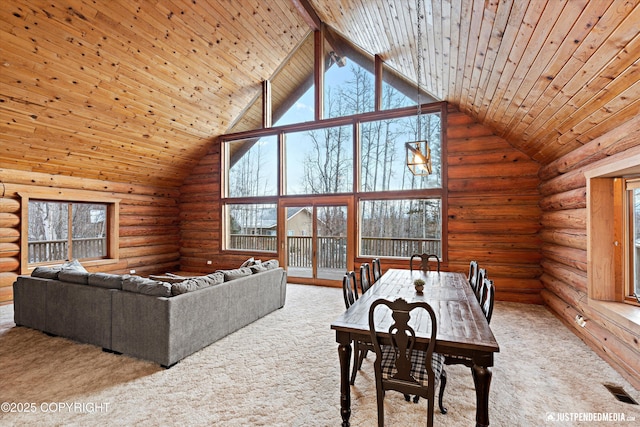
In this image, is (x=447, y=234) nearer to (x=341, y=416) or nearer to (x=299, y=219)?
(x=299, y=219)

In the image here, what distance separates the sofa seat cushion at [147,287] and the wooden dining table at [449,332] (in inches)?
76.6

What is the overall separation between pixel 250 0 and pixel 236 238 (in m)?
5.35

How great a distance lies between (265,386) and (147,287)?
1628 millimetres

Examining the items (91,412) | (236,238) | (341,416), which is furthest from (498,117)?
(236,238)

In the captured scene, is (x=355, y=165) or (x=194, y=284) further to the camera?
(x=355, y=165)

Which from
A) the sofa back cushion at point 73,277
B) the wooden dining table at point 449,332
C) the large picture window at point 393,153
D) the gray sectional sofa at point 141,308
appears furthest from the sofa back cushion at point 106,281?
the large picture window at point 393,153

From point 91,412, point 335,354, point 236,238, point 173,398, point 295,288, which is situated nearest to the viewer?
point 91,412

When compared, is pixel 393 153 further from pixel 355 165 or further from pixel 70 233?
pixel 70 233

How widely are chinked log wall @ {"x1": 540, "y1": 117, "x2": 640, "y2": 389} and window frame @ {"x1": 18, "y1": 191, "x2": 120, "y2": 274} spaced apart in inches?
344

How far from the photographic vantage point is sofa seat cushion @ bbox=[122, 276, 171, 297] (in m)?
2.99

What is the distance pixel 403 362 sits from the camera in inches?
72.1

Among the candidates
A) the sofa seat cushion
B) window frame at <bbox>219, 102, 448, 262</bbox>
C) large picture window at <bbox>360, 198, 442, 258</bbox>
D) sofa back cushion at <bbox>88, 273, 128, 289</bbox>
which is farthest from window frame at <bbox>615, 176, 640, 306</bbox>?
sofa back cushion at <bbox>88, 273, 128, 289</bbox>

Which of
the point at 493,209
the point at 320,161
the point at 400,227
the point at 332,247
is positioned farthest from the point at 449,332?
the point at 320,161

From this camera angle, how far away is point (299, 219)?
7.07m
